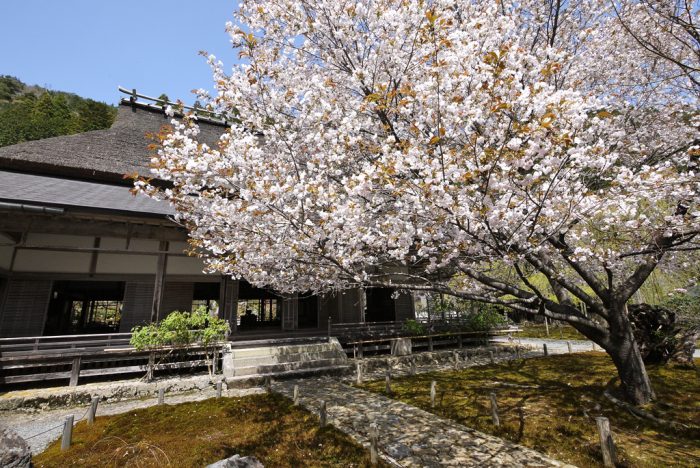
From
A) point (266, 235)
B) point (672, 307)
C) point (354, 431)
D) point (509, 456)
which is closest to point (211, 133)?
point (266, 235)

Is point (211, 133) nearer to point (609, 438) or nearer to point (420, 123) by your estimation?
point (420, 123)

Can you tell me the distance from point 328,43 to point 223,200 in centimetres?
370

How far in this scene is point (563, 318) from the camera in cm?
560

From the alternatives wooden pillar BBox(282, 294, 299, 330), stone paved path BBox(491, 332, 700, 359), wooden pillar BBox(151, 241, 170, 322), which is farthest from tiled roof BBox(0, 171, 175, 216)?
stone paved path BBox(491, 332, 700, 359)

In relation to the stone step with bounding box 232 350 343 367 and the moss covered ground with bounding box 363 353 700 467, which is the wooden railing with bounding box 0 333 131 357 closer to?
the stone step with bounding box 232 350 343 367

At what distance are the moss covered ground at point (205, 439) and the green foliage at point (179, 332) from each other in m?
2.01

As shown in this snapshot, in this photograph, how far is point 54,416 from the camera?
6539mm

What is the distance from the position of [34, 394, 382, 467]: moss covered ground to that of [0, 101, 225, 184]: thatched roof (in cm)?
880

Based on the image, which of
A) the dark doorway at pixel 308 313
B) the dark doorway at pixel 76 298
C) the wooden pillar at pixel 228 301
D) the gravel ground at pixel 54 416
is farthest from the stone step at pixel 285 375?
the dark doorway at pixel 76 298

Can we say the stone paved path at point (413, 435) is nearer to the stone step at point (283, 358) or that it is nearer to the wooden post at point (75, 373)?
the stone step at point (283, 358)

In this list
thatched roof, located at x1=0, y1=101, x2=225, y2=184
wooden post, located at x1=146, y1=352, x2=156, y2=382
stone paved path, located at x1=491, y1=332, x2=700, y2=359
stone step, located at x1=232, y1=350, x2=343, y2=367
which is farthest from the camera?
stone paved path, located at x1=491, y1=332, x2=700, y2=359

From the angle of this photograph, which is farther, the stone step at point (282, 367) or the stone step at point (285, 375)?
the stone step at point (282, 367)

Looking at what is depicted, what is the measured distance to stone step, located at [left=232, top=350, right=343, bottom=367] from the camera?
357 inches

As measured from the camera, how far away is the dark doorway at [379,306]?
15.9 metres
